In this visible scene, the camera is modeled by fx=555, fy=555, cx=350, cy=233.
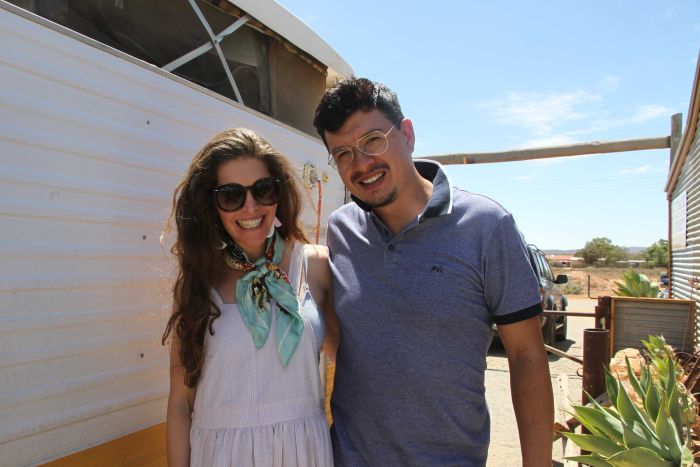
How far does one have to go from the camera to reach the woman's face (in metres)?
1.84

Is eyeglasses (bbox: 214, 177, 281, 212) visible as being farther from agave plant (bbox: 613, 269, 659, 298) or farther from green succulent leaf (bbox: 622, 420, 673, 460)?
agave plant (bbox: 613, 269, 659, 298)

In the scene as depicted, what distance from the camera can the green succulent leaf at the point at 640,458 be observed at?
2.51 m

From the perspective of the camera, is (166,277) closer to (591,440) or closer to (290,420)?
(290,420)

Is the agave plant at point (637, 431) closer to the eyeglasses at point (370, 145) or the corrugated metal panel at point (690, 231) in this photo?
the eyeglasses at point (370, 145)

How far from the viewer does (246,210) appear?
6.00ft

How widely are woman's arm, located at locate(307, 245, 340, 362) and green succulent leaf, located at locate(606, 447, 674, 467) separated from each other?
148 cm

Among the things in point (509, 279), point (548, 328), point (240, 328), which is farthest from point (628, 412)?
point (548, 328)

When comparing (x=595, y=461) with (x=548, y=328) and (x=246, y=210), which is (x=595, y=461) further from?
(x=548, y=328)

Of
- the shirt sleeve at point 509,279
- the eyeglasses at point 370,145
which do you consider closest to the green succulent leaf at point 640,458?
the shirt sleeve at point 509,279

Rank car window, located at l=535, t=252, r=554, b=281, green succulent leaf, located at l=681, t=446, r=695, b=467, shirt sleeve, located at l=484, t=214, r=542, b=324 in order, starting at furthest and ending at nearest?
car window, located at l=535, t=252, r=554, b=281 < green succulent leaf, located at l=681, t=446, r=695, b=467 < shirt sleeve, located at l=484, t=214, r=542, b=324

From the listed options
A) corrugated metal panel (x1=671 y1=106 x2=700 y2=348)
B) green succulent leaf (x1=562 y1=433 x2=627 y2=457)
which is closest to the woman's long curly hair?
green succulent leaf (x1=562 y1=433 x2=627 y2=457)

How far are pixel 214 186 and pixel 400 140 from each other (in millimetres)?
646

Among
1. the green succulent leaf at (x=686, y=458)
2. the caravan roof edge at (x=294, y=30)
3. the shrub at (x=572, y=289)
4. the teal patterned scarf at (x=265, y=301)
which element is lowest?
the shrub at (x=572, y=289)

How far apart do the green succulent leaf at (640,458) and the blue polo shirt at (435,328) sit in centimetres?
118
